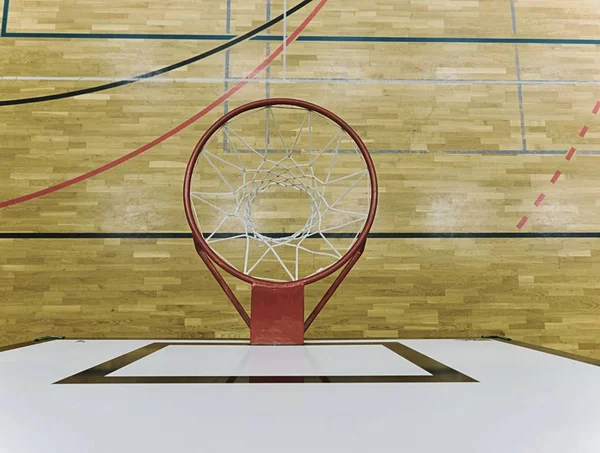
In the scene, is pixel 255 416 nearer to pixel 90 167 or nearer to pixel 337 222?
pixel 337 222

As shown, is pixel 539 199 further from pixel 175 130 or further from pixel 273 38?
pixel 175 130

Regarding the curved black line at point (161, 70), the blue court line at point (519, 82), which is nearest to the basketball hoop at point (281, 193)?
the curved black line at point (161, 70)

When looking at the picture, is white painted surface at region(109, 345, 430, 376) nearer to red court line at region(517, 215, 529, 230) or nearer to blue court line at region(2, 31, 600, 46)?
red court line at region(517, 215, 529, 230)

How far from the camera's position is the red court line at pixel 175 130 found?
3113 mm

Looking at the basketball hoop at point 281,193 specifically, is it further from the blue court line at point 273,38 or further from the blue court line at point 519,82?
the blue court line at point 519,82

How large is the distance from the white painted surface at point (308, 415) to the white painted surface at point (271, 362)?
0.16m

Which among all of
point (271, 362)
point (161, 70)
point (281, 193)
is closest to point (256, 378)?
point (271, 362)

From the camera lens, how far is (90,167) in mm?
3158

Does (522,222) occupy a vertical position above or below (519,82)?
below

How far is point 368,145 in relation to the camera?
3.21m

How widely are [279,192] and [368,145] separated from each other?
0.77m

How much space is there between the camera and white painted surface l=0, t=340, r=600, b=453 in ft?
2.47

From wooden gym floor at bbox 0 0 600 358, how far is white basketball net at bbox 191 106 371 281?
182mm

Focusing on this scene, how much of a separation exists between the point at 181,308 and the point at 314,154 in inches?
57.9
